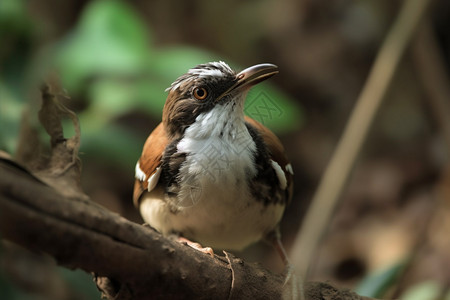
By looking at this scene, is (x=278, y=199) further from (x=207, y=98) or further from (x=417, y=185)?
(x=417, y=185)

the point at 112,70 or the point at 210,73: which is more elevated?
the point at 210,73

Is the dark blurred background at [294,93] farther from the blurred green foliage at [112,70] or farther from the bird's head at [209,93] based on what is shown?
the bird's head at [209,93]

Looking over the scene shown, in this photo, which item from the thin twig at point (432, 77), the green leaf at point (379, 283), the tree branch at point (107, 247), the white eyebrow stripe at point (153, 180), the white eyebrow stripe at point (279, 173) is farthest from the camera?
the thin twig at point (432, 77)

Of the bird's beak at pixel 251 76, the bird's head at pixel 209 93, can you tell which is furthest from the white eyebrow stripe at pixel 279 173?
the bird's beak at pixel 251 76

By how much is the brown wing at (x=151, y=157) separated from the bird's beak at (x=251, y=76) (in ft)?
1.61

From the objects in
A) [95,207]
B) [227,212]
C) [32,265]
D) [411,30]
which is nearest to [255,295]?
[227,212]

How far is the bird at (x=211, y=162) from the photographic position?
11.0 feet

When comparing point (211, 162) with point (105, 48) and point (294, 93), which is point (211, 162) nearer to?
point (105, 48)

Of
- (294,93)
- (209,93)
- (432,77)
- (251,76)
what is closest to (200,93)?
(209,93)

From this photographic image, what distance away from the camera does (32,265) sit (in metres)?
5.59

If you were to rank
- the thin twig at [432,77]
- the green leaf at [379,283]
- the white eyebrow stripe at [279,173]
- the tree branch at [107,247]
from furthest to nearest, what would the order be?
the thin twig at [432,77], the green leaf at [379,283], the white eyebrow stripe at [279,173], the tree branch at [107,247]

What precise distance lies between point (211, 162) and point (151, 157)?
0.44 metres

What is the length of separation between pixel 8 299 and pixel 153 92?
7.08ft

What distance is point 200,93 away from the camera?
3402 millimetres
